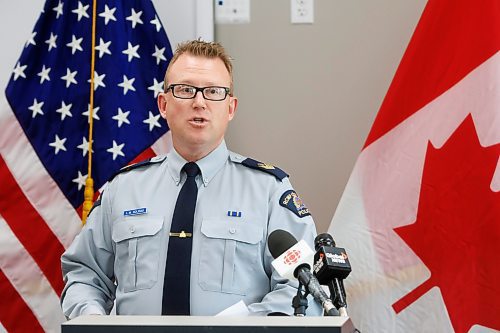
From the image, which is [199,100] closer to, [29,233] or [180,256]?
[180,256]

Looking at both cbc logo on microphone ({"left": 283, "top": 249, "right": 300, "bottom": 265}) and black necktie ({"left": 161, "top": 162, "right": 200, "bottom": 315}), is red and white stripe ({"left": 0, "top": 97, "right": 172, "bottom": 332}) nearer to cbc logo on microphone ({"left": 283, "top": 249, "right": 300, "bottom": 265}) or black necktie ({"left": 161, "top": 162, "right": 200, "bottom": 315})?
black necktie ({"left": 161, "top": 162, "right": 200, "bottom": 315})

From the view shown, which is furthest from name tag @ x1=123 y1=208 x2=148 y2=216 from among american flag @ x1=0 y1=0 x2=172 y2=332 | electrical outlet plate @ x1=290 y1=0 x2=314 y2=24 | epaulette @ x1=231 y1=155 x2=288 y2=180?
electrical outlet plate @ x1=290 y1=0 x2=314 y2=24

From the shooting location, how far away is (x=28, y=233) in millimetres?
Result: 2941

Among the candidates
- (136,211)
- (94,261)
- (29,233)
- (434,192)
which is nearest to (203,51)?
(136,211)

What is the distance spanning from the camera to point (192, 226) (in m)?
2.01

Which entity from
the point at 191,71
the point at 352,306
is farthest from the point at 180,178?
the point at 352,306

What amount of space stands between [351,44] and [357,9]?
136 mm

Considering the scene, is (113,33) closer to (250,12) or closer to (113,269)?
(250,12)

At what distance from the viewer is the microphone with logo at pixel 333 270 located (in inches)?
52.0

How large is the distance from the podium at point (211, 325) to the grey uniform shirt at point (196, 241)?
653 mm

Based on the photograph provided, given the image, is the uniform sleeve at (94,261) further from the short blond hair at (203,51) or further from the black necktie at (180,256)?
the short blond hair at (203,51)

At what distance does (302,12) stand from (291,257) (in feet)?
5.80

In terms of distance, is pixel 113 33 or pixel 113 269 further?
pixel 113 33

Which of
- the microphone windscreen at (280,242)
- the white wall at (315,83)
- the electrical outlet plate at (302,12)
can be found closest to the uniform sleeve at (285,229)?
the microphone windscreen at (280,242)
